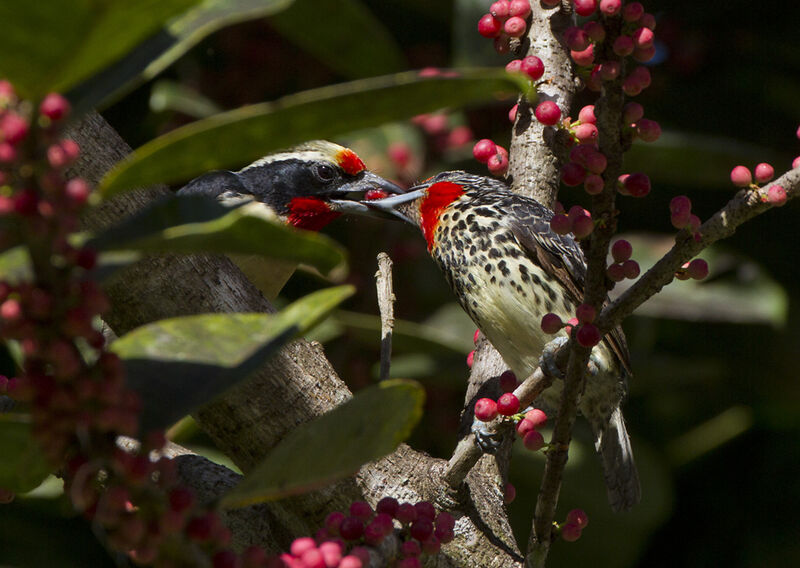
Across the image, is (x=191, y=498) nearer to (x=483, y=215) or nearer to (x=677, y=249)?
(x=677, y=249)

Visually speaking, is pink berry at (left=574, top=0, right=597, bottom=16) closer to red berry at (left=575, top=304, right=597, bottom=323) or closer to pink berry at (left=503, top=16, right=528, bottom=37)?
pink berry at (left=503, top=16, right=528, bottom=37)

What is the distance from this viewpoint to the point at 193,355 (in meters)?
1.20

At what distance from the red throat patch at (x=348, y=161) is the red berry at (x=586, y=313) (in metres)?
2.81

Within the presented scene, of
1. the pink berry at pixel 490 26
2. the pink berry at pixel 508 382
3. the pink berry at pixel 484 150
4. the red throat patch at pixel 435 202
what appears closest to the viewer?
the pink berry at pixel 508 382

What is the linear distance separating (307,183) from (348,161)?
0.20 m

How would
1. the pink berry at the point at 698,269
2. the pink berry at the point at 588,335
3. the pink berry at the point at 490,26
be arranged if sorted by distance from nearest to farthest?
the pink berry at the point at 588,335
the pink berry at the point at 698,269
the pink berry at the point at 490,26

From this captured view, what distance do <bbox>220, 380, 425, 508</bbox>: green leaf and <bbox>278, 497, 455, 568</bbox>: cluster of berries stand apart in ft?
0.30

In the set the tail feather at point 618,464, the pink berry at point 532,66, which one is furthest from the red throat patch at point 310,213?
the pink berry at point 532,66

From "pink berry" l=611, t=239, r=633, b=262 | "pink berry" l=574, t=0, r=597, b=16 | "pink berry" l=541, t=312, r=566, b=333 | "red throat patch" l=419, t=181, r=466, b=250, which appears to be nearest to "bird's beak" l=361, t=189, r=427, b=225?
"red throat patch" l=419, t=181, r=466, b=250

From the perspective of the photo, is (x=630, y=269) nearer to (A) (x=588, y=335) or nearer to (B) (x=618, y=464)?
(A) (x=588, y=335)

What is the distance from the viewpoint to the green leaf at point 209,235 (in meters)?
1.02

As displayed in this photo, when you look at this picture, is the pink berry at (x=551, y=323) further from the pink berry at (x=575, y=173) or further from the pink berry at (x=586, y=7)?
the pink berry at (x=586, y=7)

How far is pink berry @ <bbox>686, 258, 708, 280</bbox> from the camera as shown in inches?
65.4

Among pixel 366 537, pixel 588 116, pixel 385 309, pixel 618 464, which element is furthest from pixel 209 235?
pixel 618 464
